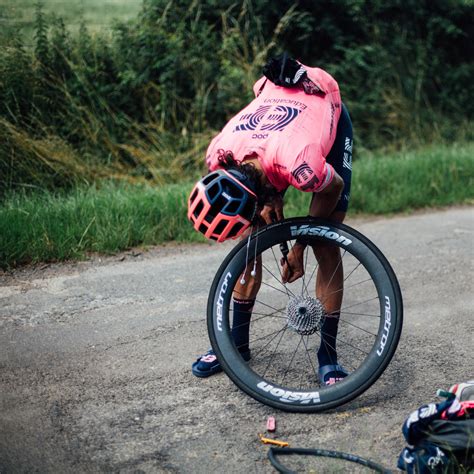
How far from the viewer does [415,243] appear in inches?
264

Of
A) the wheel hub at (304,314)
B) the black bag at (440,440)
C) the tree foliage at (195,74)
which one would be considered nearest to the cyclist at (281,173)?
the wheel hub at (304,314)

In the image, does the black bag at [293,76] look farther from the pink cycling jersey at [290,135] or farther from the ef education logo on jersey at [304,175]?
the ef education logo on jersey at [304,175]

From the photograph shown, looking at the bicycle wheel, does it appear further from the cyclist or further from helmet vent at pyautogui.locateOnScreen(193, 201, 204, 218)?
helmet vent at pyautogui.locateOnScreen(193, 201, 204, 218)

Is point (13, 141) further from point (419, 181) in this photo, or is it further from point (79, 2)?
point (419, 181)

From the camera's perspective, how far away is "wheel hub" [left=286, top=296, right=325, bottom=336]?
13.3 ft

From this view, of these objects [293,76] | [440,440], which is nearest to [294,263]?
[293,76]

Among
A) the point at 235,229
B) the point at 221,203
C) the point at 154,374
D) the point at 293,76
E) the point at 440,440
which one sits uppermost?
the point at 293,76

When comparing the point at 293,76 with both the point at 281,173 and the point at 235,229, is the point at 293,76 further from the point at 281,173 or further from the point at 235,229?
the point at 235,229

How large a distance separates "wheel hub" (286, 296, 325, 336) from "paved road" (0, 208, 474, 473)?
450 millimetres

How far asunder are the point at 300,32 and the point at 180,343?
633cm

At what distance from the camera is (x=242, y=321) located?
4348 mm

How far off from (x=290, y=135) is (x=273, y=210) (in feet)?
1.38

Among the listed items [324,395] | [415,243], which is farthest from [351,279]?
[324,395]

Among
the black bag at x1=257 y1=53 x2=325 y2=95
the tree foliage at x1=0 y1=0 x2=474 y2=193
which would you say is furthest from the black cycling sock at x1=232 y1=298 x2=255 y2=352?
the tree foliage at x1=0 y1=0 x2=474 y2=193
